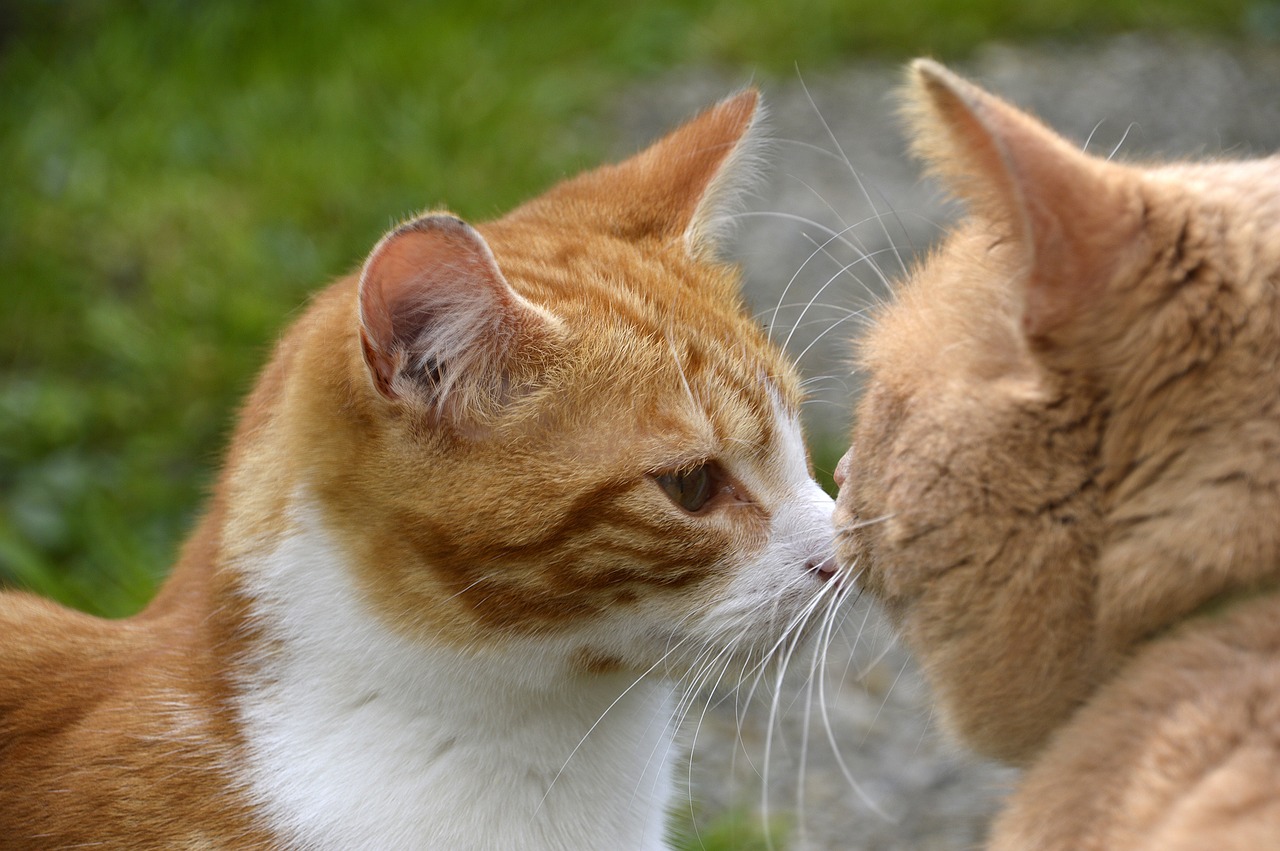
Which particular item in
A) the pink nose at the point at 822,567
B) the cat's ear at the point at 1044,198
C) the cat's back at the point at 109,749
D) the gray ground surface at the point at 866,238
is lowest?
the gray ground surface at the point at 866,238

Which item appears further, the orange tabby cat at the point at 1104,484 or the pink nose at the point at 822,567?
the pink nose at the point at 822,567

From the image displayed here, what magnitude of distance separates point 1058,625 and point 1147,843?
10.6 inches

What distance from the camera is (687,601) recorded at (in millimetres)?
1829

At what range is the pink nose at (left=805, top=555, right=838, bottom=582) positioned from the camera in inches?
71.6

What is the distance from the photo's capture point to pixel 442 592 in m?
1.79

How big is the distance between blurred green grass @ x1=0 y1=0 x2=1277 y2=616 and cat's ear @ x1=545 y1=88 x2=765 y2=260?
1.16 m

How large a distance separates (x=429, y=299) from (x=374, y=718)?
0.61 metres

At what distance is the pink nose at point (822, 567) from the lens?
5.97 ft

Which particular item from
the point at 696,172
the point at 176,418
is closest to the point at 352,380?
the point at 696,172

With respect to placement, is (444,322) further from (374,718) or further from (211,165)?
(211,165)

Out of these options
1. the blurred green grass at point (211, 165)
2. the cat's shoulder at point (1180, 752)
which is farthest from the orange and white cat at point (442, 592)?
the blurred green grass at point (211, 165)

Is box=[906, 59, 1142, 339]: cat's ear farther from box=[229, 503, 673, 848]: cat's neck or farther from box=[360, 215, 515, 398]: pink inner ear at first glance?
box=[229, 503, 673, 848]: cat's neck

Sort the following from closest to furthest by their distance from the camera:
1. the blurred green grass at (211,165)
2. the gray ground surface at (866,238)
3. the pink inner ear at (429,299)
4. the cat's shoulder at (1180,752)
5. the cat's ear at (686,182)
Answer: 1. the cat's shoulder at (1180,752)
2. the pink inner ear at (429,299)
3. the cat's ear at (686,182)
4. the gray ground surface at (866,238)
5. the blurred green grass at (211,165)

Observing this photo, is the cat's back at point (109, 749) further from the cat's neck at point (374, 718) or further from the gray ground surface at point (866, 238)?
the gray ground surface at point (866, 238)
